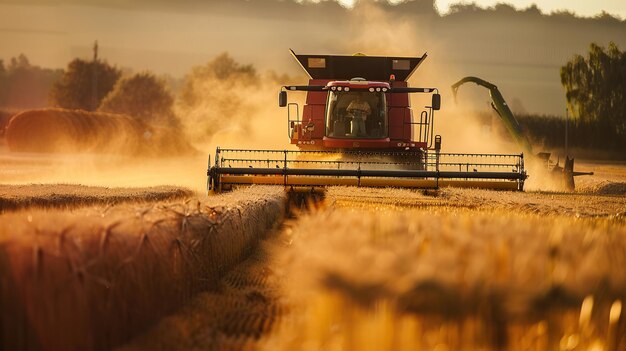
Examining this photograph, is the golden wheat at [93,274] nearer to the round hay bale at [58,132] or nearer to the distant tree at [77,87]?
the round hay bale at [58,132]

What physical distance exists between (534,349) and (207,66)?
7275 cm

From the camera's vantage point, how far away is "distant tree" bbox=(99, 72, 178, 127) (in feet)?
245

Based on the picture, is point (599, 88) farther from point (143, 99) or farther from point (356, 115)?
point (143, 99)

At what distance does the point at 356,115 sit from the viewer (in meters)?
19.5

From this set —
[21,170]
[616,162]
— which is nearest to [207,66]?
[616,162]

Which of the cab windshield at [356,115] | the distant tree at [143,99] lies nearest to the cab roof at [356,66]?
the cab windshield at [356,115]

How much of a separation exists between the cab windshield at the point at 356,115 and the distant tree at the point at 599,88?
35.0m

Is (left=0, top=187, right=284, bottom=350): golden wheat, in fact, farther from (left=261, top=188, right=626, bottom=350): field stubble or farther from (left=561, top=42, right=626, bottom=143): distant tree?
(left=561, top=42, right=626, bottom=143): distant tree

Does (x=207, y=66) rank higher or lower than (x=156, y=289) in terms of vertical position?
higher

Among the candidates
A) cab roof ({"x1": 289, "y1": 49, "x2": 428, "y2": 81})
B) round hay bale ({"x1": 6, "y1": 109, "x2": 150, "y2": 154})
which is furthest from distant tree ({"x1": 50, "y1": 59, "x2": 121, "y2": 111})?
cab roof ({"x1": 289, "y1": 49, "x2": 428, "y2": 81})

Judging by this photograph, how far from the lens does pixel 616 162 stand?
175ft

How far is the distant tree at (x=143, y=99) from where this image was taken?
74.7 metres

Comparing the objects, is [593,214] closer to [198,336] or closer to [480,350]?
[198,336]

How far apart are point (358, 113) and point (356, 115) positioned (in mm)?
75
